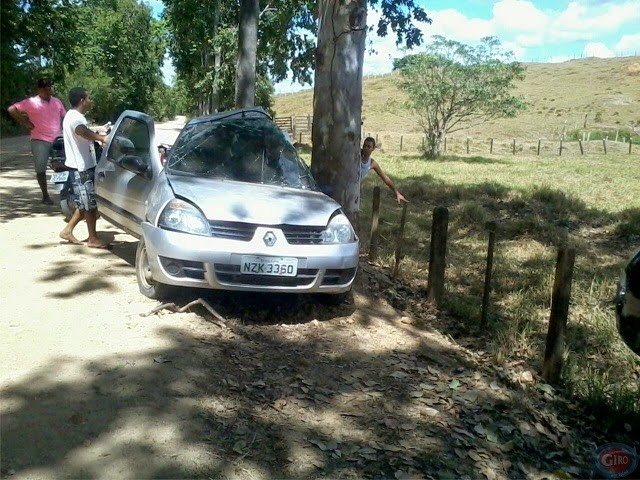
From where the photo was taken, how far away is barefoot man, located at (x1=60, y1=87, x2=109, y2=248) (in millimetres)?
7070

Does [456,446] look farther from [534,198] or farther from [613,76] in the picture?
[613,76]

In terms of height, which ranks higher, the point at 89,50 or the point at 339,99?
the point at 89,50

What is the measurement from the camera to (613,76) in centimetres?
7444

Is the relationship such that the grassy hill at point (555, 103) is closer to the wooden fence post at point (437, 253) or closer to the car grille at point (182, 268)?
the wooden fence post at point (437, 253)

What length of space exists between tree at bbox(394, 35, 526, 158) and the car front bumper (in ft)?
86.2

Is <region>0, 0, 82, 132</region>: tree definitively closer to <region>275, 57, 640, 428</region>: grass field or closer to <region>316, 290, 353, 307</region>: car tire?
<region>275, 57, 640, 428</region>: grass field

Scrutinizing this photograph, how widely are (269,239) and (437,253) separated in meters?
2.13

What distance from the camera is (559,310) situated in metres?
4.84

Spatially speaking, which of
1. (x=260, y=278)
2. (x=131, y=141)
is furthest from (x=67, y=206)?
(x=260, y=278)

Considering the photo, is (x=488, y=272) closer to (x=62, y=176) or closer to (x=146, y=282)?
(x=146, y=282)

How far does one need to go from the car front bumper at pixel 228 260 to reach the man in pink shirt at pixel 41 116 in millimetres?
4806

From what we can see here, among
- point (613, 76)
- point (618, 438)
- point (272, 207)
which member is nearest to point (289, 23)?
point (272, 207)

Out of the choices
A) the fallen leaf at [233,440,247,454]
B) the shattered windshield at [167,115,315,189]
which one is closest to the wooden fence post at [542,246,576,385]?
the shattered windshield at [167,115,315,189]

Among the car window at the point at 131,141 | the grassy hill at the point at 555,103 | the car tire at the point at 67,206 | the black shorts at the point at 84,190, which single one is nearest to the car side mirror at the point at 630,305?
the car window at the point at 131,141
